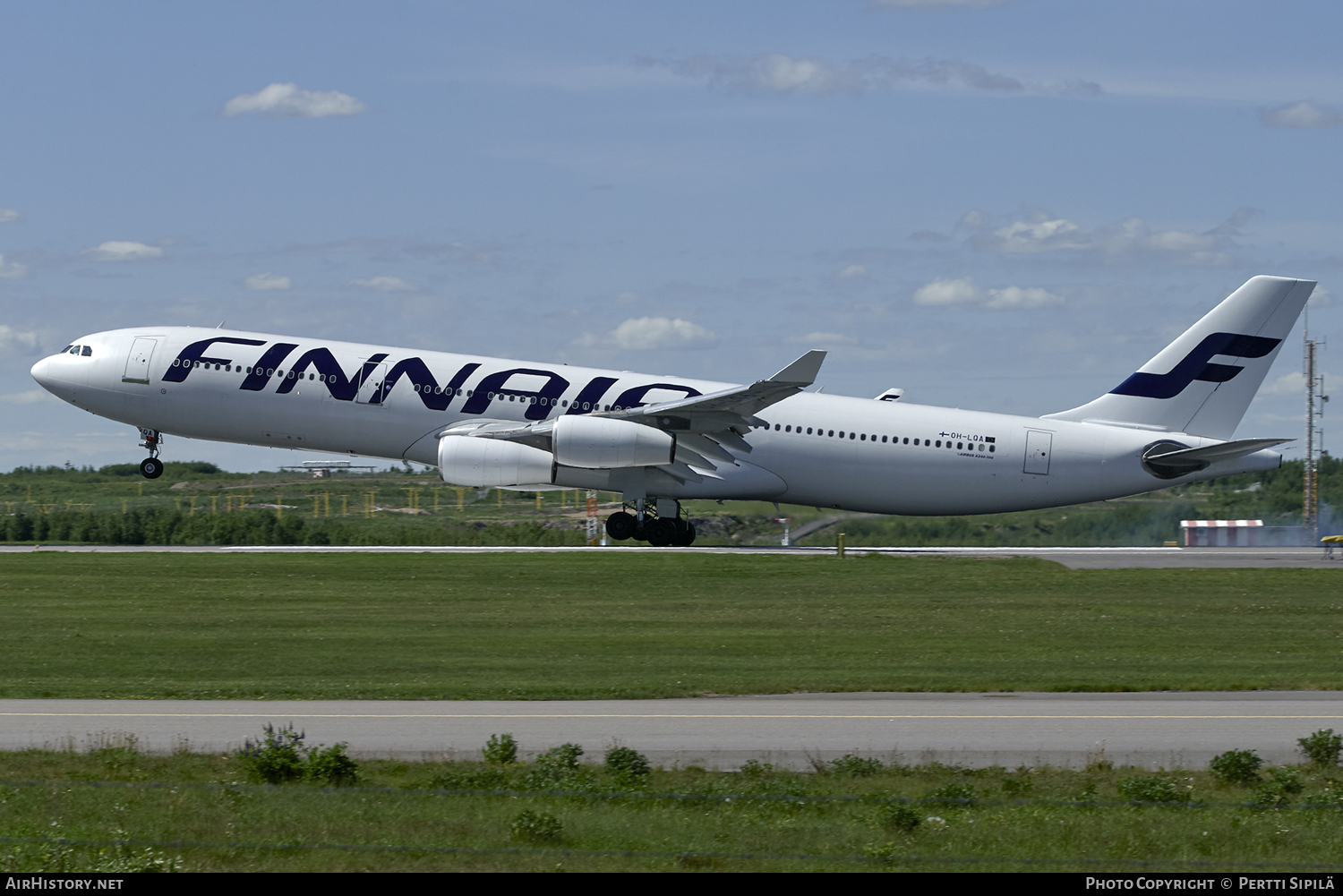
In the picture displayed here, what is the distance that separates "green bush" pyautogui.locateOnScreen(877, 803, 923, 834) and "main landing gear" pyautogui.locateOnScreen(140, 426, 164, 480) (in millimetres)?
33389

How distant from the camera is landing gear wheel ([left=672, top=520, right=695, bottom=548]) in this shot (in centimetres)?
3928

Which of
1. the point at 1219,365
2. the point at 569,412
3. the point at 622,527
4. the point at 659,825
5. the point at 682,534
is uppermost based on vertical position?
the point at 1219,365

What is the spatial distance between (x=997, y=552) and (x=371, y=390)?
20273mm

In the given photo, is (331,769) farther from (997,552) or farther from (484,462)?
(997,552)

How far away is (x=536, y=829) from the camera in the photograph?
34.3 ft

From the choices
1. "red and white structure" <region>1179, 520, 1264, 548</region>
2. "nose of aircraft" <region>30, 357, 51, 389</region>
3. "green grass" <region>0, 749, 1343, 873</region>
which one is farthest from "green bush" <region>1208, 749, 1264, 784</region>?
"red and white structure" <region>1179, 520, 1264, 548</region>

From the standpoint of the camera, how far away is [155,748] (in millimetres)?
13797

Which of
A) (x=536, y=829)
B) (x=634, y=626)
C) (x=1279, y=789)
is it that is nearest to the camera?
(x=536, y=829)

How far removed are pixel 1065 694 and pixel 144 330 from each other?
30427 mm

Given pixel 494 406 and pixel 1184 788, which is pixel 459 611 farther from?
pixel 1184 788

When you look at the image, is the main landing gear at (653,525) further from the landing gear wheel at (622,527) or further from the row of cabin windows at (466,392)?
the row of cabin windows at (466,392)

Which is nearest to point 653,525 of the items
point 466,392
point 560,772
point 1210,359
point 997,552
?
point 466,392

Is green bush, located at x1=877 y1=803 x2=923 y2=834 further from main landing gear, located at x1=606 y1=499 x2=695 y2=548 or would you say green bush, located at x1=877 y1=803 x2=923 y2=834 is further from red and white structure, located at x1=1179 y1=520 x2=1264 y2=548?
red and white structure, located at x1=1179 y1=520 x2=1264 y2=548
